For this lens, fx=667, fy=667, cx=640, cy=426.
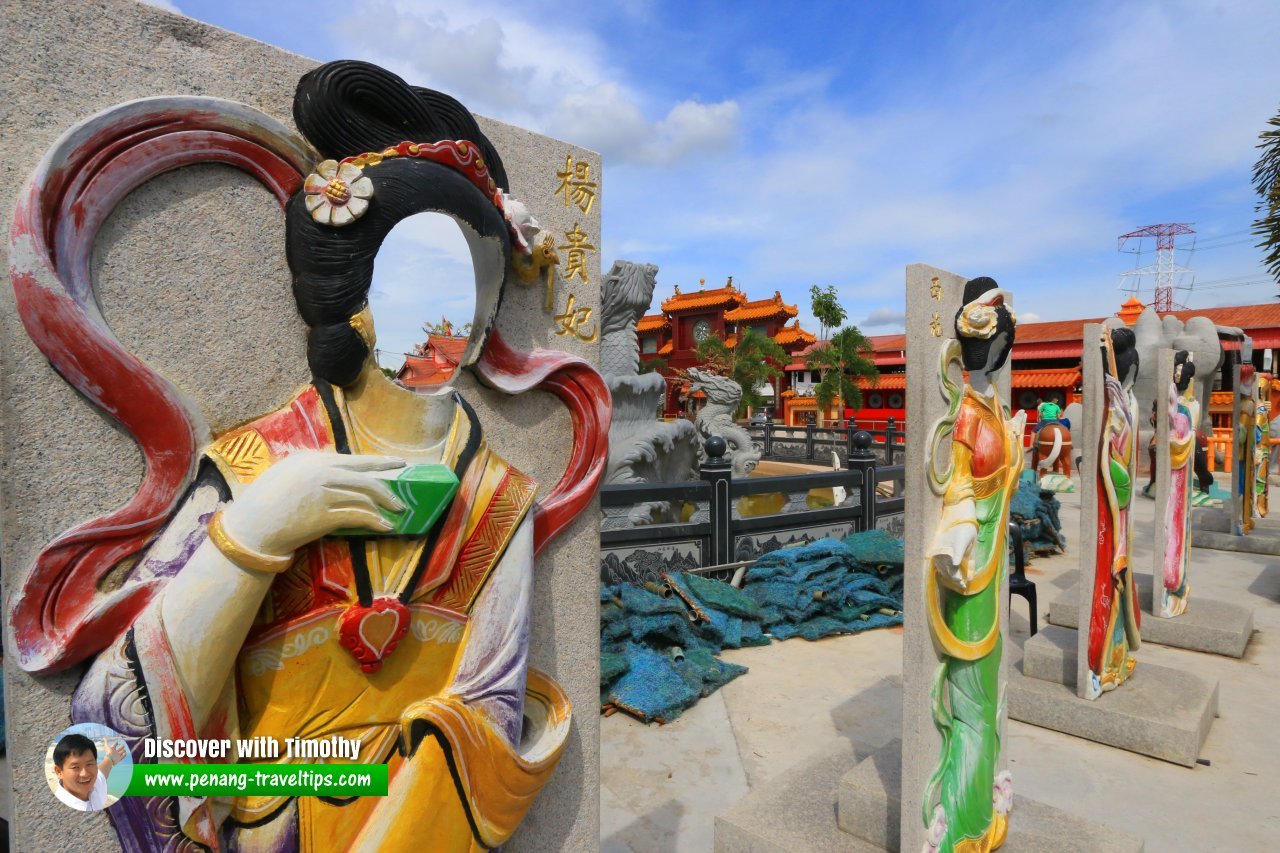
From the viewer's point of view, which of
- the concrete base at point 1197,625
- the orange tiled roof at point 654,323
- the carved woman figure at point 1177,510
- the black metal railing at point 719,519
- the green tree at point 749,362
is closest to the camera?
the concrete base at point 1197,625

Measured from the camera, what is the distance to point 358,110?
4.48ft

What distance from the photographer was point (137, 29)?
3.86ft

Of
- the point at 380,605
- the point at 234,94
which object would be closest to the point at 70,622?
the point at 380,605

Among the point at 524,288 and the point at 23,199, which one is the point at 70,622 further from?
the point at 524,288

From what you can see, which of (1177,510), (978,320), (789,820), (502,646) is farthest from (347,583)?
(1177,510)

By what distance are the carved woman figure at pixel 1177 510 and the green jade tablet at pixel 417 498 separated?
5747 millimetres

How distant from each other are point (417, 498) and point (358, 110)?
804 mm

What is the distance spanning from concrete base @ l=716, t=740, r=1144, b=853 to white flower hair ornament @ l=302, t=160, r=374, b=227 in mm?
2640

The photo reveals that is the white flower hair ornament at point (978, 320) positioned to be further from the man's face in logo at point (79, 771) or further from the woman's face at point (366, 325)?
the man's face in logo at point (79, 771)

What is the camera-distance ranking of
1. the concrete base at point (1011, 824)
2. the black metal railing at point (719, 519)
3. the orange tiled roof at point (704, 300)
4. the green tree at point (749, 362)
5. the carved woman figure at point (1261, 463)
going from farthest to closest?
the orange tiled roof at point (704, 300) < the green tree at point (749, 362) < the carved woman figure at point (1261, 463) < the black metal railing at point (719, 519) < the concrete base at point (1011, 824)

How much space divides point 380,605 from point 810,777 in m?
2.49

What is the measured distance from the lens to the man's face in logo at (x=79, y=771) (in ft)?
3.72

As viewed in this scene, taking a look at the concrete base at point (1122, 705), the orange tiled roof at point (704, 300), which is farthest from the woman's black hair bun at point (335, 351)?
the orange tiled roof at point (704, 300)

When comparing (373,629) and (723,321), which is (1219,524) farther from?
(723,321)
